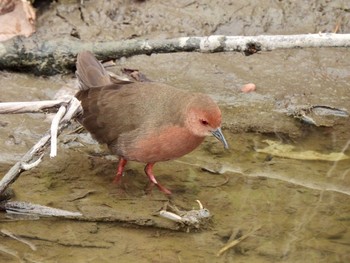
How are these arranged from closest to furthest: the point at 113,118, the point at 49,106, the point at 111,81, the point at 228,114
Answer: the point at 49,106 → the point at 113,118 → the point at 111,81 → the point at 228,114

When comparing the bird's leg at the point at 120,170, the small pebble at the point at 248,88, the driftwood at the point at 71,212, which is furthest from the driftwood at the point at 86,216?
the small pebble at the point at 248,88

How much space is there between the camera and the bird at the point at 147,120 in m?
6.27

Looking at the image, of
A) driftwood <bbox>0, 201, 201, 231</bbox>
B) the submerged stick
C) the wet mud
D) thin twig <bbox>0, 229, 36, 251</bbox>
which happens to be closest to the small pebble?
the wet mud

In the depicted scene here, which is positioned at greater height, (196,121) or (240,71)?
(196,121)

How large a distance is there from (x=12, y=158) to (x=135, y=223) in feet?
4.74

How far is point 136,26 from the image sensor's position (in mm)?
8812

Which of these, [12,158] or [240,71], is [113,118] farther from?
[240,71]

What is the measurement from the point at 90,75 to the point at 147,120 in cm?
93

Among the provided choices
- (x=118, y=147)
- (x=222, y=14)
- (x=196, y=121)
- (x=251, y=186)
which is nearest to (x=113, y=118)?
(x=118, y=147)

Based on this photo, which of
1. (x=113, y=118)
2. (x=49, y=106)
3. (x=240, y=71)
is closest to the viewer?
(x=49, y=106)

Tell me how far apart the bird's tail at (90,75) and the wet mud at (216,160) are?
0.53m

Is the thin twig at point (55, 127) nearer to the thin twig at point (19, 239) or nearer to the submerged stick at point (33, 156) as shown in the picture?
the submerged stick at point (33, 156)

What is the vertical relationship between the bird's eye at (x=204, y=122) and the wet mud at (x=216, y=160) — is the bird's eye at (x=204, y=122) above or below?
above

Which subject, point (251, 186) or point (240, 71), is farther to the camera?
point (240, 71)
